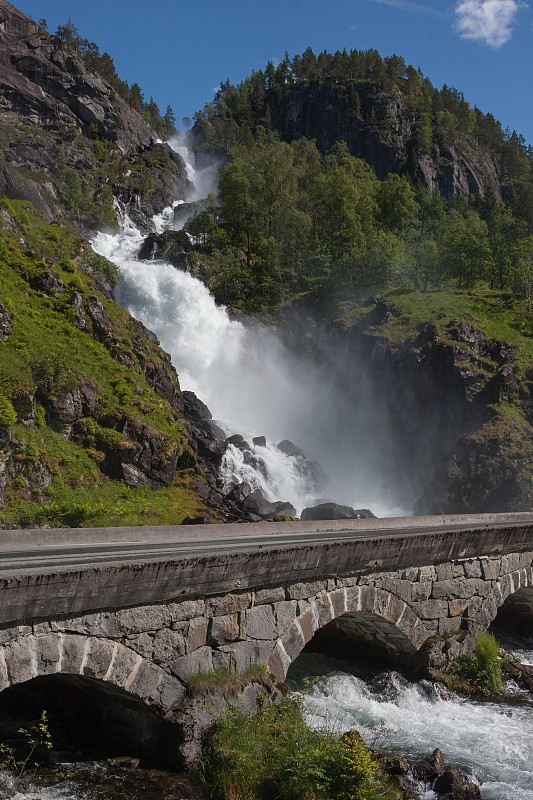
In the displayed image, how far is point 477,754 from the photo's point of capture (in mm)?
9906

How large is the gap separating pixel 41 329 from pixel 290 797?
84.5ft

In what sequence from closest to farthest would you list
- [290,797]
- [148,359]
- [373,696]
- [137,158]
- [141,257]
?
[290,797] → [373,696] → [148,359] → [141,257] → [137,158]

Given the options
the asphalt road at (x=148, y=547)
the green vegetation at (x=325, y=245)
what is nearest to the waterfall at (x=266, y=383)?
the green vegetation at (x=325, y=245)

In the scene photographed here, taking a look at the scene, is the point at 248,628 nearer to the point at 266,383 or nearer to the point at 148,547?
the point at 148,547

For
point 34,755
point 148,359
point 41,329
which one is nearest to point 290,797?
point 34,755

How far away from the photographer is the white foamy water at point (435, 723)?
9492 mm

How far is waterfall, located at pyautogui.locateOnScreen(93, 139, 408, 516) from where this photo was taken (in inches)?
1660

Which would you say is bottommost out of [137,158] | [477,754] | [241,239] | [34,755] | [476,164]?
[34,755]

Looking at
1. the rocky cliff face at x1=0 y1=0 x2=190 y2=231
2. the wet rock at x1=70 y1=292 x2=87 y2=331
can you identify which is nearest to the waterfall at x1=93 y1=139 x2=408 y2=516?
the wet rock at x1=70 y1=292 x2=87 y2=331

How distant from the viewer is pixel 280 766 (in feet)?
24.5

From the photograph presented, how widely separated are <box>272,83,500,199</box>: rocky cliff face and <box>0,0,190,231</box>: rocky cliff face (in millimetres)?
32432

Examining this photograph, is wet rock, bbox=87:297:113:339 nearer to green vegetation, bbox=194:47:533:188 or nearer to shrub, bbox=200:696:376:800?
shrub, bbox=200:696:376:800

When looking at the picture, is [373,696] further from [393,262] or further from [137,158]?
[137,158]

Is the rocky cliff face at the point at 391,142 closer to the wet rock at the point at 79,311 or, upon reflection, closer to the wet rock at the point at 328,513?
the wet rock at the point at 79,311
